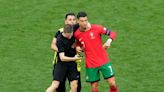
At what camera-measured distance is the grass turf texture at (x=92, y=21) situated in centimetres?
1370

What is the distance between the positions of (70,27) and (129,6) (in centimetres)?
617

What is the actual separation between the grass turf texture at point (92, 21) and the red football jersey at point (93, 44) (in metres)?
1.57

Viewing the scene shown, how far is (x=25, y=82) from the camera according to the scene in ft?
44.8

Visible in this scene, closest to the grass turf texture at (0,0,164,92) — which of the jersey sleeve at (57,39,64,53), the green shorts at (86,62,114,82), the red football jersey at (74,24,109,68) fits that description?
the green shorts at (86,62,114,82)

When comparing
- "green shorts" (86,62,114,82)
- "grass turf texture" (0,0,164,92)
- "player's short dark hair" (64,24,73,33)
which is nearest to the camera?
"player's short dark hair" (64,24,73,33)

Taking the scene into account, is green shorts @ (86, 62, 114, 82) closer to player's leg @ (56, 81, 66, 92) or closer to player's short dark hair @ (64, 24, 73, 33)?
player's leg @ (56, 81, 66, 92)

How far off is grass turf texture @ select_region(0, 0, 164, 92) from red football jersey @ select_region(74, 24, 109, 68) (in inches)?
61.9

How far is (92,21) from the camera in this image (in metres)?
16.9

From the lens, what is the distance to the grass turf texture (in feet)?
45.0

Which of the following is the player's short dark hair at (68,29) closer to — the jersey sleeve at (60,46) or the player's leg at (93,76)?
the jersey sleeve at (60,46)

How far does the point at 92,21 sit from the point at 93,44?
5.17 meters

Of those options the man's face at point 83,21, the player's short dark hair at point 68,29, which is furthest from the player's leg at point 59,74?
the man's face at point 83,21

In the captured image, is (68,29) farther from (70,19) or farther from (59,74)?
(59,74)

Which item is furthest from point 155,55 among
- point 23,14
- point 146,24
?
point 23,14
